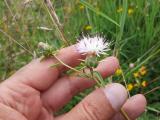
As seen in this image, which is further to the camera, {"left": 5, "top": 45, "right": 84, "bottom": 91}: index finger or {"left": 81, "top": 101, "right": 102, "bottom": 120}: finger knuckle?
{"left": 5, "top": 45, "right": 84, "bottom": 91}: index finger

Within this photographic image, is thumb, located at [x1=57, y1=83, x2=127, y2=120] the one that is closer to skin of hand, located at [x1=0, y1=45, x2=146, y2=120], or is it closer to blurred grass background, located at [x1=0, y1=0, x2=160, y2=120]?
skin of hand, located at [x1=0, y1=45, x2=146, y2=120]

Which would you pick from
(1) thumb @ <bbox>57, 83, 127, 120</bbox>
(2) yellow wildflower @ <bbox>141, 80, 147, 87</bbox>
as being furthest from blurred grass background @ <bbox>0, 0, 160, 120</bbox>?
(1) thumb @ <bbox>57, 83, 127, 120</bbox>

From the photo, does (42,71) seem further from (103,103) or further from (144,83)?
(144,83)

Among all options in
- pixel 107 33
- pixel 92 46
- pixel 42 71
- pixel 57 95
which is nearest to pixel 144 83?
pixel 107 33

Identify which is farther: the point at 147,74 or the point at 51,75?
the point at 147,74

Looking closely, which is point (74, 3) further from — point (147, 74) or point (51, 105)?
point (51, 105)

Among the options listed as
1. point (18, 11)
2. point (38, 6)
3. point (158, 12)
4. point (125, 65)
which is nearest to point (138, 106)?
point (125, 65)

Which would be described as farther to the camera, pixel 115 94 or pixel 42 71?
pixel 42 71

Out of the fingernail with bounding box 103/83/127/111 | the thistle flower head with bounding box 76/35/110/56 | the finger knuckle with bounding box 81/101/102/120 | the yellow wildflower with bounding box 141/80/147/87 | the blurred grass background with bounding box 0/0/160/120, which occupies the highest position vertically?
the thistle flower head with bounding box 76/35/110/56
